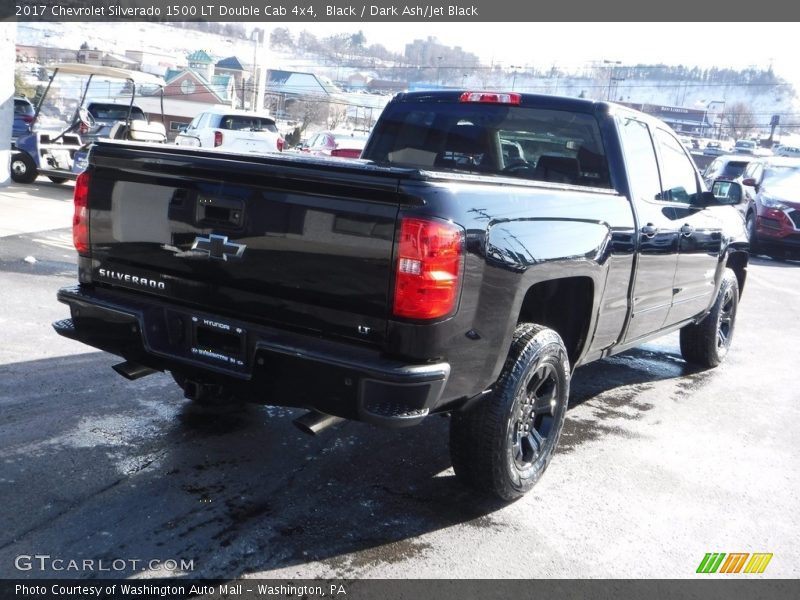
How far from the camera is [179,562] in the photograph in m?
3.07

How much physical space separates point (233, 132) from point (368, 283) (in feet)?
55.5

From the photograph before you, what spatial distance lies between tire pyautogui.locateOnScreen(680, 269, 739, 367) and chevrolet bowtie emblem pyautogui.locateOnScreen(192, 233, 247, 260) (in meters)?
4.47

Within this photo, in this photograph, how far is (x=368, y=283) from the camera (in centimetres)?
305

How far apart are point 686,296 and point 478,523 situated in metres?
2.75

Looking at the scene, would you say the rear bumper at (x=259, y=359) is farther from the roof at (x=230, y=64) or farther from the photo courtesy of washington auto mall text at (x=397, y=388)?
the roof at (x=230, y=64)

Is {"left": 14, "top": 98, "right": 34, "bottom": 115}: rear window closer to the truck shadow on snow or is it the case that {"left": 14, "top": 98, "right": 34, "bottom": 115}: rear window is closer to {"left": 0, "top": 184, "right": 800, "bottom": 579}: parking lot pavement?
{"left": 0, "top": 184, "right": 800, "bottom": 579}: parking lot pavement

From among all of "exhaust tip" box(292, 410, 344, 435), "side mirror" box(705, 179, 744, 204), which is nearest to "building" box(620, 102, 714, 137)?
"side mirror" box(705, 179, 744, 204)

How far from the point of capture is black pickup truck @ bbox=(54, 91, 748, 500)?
3025mm

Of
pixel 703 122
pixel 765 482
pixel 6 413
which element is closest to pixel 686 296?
pixel 765 482

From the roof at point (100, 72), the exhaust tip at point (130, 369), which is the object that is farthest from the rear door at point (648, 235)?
the roof at point (100, 72)

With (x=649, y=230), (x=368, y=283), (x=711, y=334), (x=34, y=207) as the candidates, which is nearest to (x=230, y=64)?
(x=34, y=207)

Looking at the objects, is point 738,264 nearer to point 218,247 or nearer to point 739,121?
point 218,247

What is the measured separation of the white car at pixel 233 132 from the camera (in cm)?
1852

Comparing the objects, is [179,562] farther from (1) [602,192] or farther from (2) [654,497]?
(1) [602,192]
